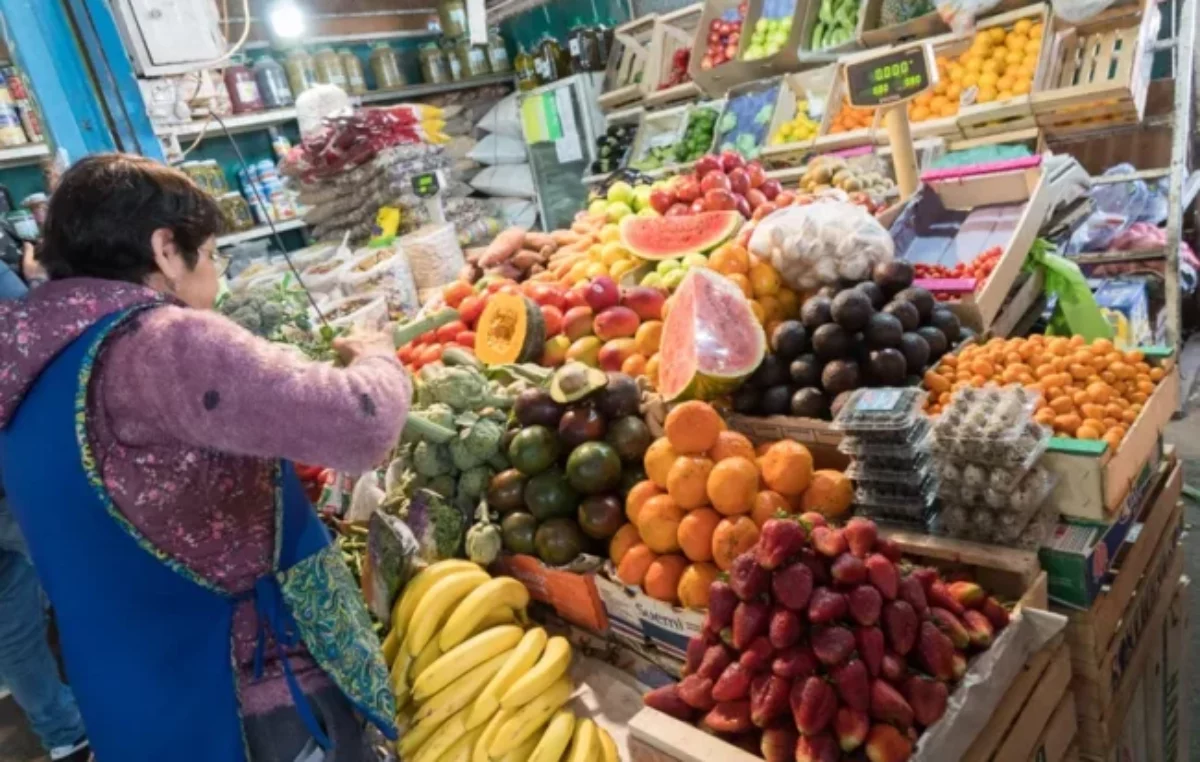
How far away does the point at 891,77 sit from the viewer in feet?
8.47

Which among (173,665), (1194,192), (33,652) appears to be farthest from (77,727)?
(1194,192)

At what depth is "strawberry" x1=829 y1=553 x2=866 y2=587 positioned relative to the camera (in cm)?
131

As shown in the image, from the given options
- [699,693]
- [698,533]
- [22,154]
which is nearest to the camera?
[699,693]

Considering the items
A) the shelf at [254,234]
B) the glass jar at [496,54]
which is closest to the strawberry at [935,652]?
the shelf at [254,234]

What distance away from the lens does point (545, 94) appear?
21.4ft

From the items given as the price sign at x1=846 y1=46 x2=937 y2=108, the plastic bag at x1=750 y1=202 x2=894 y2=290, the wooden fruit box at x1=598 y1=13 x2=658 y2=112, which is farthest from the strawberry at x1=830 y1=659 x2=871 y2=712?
the wooden fruit box at x1=598 y1=13 x2=658 y2=112

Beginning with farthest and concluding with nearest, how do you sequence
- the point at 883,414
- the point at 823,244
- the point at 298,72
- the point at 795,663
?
the point at 298,72, the point at 823,244, the point at 883,414, the point at 795,663

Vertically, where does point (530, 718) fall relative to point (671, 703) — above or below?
below

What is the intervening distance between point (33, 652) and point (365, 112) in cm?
297

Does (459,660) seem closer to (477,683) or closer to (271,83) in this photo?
(477,683)

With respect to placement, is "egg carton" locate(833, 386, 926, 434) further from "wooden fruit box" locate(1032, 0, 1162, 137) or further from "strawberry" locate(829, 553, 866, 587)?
"wooden fruit box" locate(1032, 0, 1162, 137)

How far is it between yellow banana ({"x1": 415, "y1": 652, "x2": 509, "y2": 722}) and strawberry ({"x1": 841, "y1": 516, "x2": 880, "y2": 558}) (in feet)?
2.68

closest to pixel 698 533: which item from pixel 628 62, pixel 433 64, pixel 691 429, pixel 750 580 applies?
pixel 691 429

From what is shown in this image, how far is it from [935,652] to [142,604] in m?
1.26
